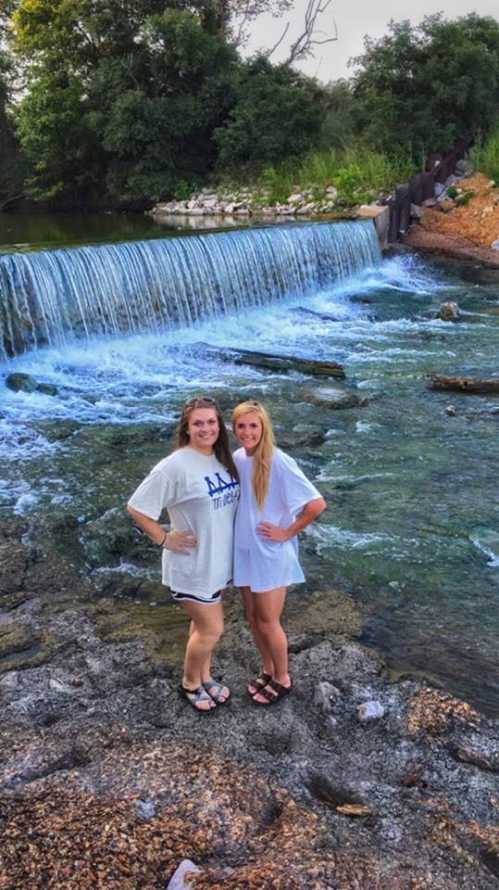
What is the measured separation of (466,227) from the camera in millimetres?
17500

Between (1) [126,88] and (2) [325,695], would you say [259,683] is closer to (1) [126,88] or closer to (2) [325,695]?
(2) [325,695]

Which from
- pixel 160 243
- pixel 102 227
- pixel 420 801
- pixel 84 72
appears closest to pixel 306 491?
pixel 420 801

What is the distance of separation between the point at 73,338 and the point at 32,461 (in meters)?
4.16

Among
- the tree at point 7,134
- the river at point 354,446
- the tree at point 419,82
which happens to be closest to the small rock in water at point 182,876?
the river at point 354,446

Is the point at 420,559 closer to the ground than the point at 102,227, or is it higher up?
closer to the ground

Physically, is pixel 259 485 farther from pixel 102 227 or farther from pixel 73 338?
pixel 102 227

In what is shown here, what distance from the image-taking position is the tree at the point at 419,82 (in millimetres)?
20125

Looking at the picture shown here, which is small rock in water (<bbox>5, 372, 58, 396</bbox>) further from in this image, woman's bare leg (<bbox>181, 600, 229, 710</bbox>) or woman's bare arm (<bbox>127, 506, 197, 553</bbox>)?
woman's bare arm (<bbox>127, 506, 197, 553</bbox>)

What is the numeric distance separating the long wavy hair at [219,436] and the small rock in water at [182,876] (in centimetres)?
147

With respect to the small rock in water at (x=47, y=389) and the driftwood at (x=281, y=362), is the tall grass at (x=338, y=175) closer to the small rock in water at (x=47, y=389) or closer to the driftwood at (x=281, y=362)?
the driftwood at (x=281, y=362)

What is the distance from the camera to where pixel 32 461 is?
670 cm

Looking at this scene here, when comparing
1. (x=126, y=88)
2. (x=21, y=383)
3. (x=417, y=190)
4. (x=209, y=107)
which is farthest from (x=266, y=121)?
(x=21, y=383)

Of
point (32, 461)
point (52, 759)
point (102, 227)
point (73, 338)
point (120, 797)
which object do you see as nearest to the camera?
point (120, 797)

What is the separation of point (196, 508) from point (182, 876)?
134 cm
